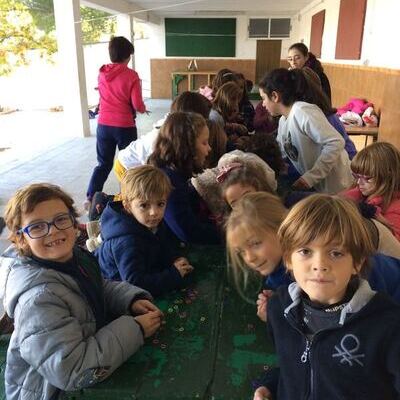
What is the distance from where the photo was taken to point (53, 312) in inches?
41.0

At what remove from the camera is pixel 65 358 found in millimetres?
1017

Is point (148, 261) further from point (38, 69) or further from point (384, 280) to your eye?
point (38, 69)

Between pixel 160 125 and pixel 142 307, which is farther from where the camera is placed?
pixel 160 125

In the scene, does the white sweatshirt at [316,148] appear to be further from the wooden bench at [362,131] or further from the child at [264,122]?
the wooden bench at [362,131]

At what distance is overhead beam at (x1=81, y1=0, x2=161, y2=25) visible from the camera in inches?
352

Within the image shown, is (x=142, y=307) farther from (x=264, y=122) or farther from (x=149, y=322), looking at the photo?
(x=264, y=122)

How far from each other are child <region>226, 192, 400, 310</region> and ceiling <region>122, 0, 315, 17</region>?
459 inches

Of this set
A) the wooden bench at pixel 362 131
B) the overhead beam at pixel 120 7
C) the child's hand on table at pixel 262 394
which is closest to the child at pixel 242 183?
the child's hand on table at pixel 262 394

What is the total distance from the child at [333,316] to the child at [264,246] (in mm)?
251

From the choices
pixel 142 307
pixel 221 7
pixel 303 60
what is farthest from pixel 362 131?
pixel 221 7

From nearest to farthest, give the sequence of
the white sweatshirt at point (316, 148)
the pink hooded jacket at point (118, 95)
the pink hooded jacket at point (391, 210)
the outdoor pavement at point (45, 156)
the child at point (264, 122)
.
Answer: the pink hooded jacket at point (391, 210) < the white sweatshirt at point (316, 148) < the child at point (264, 122) < the pink hooded jacket at point (118, 95) < the outdoor pavement at point (45, 156)

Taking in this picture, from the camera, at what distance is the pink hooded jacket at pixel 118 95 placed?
4.24 metres

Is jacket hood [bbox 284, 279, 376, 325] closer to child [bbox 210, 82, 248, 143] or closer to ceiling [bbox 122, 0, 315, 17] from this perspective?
child [bbox 210, 82, 248, 143]

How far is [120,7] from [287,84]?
9857 millimetres
